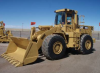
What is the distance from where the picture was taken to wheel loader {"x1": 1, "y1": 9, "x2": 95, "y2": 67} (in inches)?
211

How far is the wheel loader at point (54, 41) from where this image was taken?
5.36 meters

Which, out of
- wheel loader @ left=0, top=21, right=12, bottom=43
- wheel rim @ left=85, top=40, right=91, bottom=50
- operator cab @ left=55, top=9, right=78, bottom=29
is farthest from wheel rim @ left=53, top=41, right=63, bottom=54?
wheel loader @ left=0, top=21, right=12, bottom=43

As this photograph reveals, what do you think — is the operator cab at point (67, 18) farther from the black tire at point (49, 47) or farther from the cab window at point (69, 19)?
the black tire at point (49, 47)

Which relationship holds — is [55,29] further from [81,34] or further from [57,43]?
[81,34]

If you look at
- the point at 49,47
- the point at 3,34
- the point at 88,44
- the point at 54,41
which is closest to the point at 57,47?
the point at 54,41

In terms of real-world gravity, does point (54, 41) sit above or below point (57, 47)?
above

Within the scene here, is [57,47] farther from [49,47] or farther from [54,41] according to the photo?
[49,47]

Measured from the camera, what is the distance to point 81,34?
7.84 m

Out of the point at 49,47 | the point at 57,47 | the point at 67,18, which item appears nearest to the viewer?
the point at 49,47

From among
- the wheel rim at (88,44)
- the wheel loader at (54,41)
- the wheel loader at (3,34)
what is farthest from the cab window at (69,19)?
the wheel loader at (3,34)

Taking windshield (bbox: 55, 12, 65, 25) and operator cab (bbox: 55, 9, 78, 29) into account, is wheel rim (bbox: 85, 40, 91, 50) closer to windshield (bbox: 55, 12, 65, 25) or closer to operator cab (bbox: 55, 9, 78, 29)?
operator cab (bbox: 55, 9, 78, 29)

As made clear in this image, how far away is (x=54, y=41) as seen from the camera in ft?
19.4

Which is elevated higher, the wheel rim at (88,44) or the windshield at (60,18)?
the windshield at (60,18)

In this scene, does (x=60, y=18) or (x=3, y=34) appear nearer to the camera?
(x=60, y=18)
